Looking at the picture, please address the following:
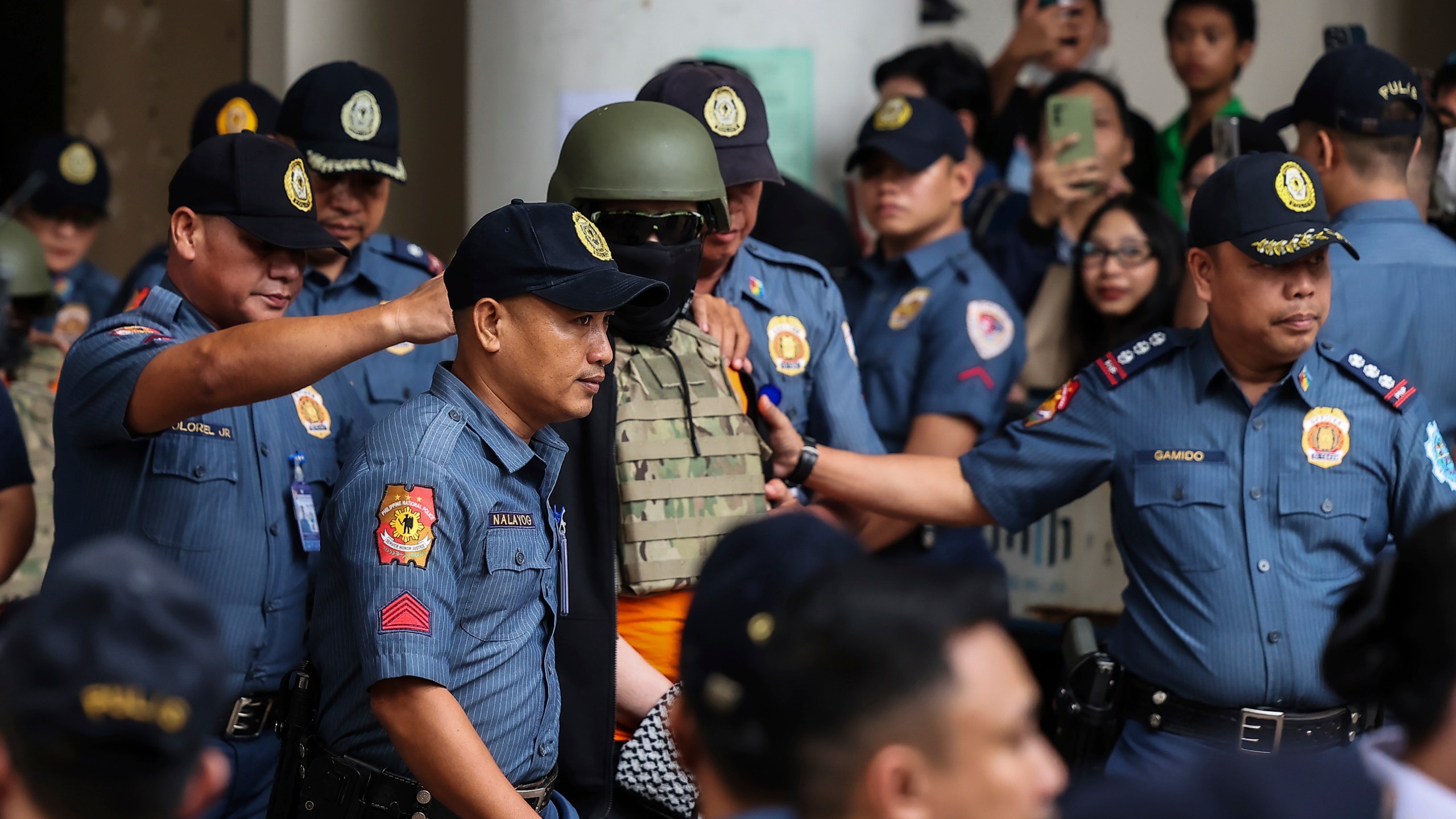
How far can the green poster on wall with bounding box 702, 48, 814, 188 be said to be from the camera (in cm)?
475

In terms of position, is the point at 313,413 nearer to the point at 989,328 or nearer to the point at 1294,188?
the point at 989,328

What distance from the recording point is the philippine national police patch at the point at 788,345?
3410mm

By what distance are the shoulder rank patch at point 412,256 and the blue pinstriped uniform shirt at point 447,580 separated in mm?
1581

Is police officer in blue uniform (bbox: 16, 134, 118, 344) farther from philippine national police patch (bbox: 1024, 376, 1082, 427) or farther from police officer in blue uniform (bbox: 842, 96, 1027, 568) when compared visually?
philippine national police patch (bbox: 1024, 376, 1082, 427)

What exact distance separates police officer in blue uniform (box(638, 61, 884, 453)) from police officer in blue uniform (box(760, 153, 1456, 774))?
0.85ft

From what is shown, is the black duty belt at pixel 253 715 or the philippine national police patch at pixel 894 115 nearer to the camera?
the black duty belt at pixel 253 715

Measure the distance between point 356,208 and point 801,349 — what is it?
1.27 metres

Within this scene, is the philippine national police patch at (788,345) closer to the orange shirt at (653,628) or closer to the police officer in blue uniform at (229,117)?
the orange shirt at (653,628)

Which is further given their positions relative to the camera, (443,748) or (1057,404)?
(1057,404)

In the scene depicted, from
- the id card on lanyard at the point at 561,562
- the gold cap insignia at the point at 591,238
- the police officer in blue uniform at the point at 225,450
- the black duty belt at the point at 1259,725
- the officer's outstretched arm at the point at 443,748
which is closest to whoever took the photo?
the officer's outstretched arm at the point at 443,748

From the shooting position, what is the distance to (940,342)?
409 centimetres

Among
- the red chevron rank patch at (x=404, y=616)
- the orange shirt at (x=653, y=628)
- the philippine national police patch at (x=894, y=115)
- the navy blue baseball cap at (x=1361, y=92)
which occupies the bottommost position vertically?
the orange shirt at (x=653, y=628)

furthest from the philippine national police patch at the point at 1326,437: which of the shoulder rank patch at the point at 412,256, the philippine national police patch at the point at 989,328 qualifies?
the shoulder rank patch at the point at 412,256

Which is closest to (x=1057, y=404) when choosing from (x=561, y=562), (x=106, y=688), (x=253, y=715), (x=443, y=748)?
(x=561, y=562)
